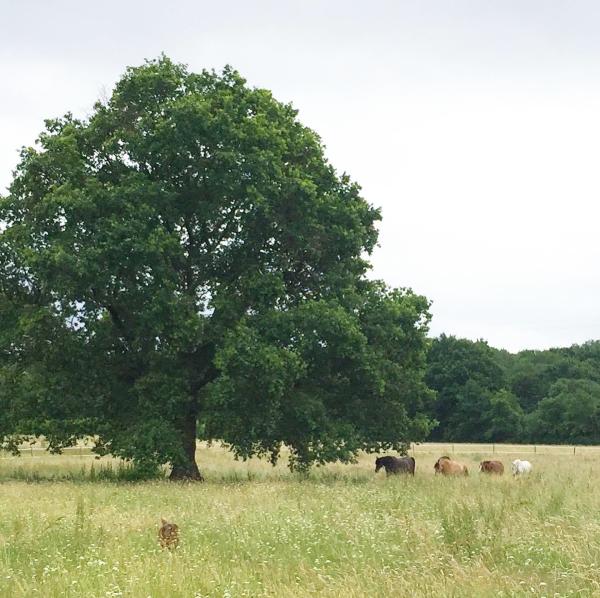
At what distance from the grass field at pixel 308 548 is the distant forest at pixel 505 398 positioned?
8217cm

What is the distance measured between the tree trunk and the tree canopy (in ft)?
0.26

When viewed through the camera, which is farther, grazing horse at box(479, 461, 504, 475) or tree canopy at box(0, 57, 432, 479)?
grazing horse at box(479, 461, 504, 475)

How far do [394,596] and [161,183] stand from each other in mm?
20682

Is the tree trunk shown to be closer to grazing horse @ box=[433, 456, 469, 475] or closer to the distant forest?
grazing horse @ box=[433, 456, 469, 475]

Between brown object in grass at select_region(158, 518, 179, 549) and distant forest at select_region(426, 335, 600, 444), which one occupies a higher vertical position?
distant forest at select_region(426, 335, 600, 444)

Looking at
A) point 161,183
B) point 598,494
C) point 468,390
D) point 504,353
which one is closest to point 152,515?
point 598,494

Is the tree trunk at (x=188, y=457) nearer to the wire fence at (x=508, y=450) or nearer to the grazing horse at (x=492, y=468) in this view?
the grazing horse at (x=492, y=468)

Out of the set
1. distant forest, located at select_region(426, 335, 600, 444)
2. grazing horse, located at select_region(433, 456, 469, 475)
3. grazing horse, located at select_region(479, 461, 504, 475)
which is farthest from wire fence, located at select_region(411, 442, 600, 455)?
distant forest, located at select_region(426, 335, 600, 444)

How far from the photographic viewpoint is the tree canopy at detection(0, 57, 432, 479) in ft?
86.1

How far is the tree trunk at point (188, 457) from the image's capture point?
28.4 m

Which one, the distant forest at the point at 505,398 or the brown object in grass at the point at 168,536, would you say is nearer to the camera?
the brown object in grass at the point at 168,536

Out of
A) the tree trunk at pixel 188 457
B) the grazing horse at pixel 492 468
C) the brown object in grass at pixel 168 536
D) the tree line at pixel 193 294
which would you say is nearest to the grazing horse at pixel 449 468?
the grazing horse at pixel 492 468

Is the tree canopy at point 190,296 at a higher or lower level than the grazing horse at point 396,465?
higher

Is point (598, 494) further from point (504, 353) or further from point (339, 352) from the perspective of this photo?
point (504, 353)
